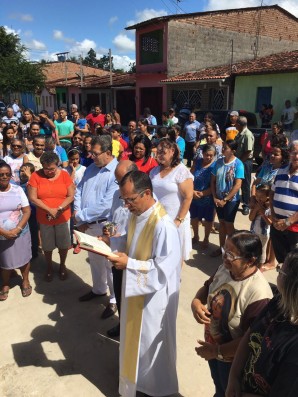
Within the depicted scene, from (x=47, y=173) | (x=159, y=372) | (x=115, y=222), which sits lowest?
(x=159, y=372)

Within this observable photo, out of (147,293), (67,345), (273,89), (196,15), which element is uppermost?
(196,15)

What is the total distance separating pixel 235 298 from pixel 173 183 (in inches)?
77.9

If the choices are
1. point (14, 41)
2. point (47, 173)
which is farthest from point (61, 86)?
point (47, 173)

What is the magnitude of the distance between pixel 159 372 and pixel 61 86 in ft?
108

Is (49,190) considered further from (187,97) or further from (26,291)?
(187,97)

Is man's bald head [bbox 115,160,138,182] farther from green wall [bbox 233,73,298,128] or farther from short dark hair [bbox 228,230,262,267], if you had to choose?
green wall [bbox 233,73,298,128]

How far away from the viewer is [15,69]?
2986 centimetres

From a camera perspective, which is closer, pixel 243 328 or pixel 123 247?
pixel 243 328

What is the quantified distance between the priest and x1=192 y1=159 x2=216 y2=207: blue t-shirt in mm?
2776

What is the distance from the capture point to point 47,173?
4172mm

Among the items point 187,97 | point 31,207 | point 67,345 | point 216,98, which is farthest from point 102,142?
point 187,97

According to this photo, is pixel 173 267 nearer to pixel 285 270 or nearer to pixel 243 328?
pixel 243 328

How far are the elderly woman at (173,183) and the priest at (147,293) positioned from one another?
128cm

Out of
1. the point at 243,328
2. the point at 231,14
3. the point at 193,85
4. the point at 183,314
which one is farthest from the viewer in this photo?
the point at 231,14
